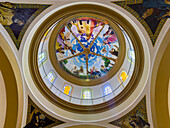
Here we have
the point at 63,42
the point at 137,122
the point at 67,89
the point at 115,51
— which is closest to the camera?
the point at 137,122

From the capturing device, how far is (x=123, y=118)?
855 cm

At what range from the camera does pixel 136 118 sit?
27.0 ft

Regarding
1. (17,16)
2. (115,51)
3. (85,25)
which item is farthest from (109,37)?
(17,16)

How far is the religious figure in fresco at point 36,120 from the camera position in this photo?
8148 millimetres

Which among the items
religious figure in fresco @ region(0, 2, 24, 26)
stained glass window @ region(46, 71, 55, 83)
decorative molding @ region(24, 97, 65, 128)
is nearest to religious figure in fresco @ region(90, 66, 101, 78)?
stained glass window @ region(46, 71, 55, 83)

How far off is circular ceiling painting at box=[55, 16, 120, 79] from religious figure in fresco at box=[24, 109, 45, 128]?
17.1 feet

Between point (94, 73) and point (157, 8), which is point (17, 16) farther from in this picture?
point (94, 73)

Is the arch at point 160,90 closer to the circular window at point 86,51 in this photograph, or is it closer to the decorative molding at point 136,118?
the decorative molding at point 136,118

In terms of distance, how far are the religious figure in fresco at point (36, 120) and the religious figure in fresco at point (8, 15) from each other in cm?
478

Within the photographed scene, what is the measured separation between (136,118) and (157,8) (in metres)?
5.64

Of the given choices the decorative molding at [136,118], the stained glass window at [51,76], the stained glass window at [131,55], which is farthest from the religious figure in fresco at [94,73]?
the decorative molding at [136,118]

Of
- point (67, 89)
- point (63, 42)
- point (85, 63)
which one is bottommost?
point (67, 89)

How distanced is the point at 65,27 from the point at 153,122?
8.77 m

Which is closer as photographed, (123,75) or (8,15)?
(8,15)
